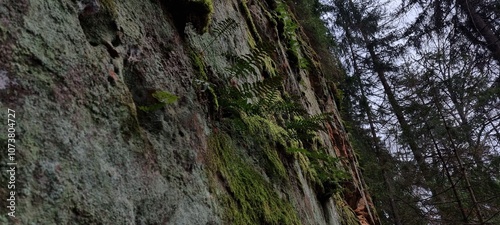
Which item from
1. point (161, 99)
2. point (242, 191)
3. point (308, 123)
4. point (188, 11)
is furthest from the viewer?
point (308, 123)

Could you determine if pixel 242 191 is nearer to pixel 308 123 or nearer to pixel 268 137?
pixel 268 137

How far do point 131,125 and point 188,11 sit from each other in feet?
4.87

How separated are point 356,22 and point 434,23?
33.1 ft

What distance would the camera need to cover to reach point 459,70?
38.6ft

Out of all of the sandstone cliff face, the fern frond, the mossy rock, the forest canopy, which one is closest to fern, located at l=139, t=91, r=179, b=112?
the sandstone cliff face

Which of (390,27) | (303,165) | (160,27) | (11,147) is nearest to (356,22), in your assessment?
(390,27)

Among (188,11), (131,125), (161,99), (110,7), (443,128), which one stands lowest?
(131,125)

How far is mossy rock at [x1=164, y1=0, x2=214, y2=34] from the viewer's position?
309 centimetres

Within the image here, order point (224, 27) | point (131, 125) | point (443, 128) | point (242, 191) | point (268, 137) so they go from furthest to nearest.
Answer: point (443, 128)
point (268, 137)
point (224, 27)
point (242, 191)
point (131, 125)

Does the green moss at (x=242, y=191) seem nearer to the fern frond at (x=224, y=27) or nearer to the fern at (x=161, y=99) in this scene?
the fern at (x=161, y=99)

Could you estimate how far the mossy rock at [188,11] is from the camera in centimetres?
309

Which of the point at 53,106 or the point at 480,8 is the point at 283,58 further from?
the point at 480,8

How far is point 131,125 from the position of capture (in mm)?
2000

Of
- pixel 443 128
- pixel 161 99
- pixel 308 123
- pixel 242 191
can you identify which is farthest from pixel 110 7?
pixel 443 128
